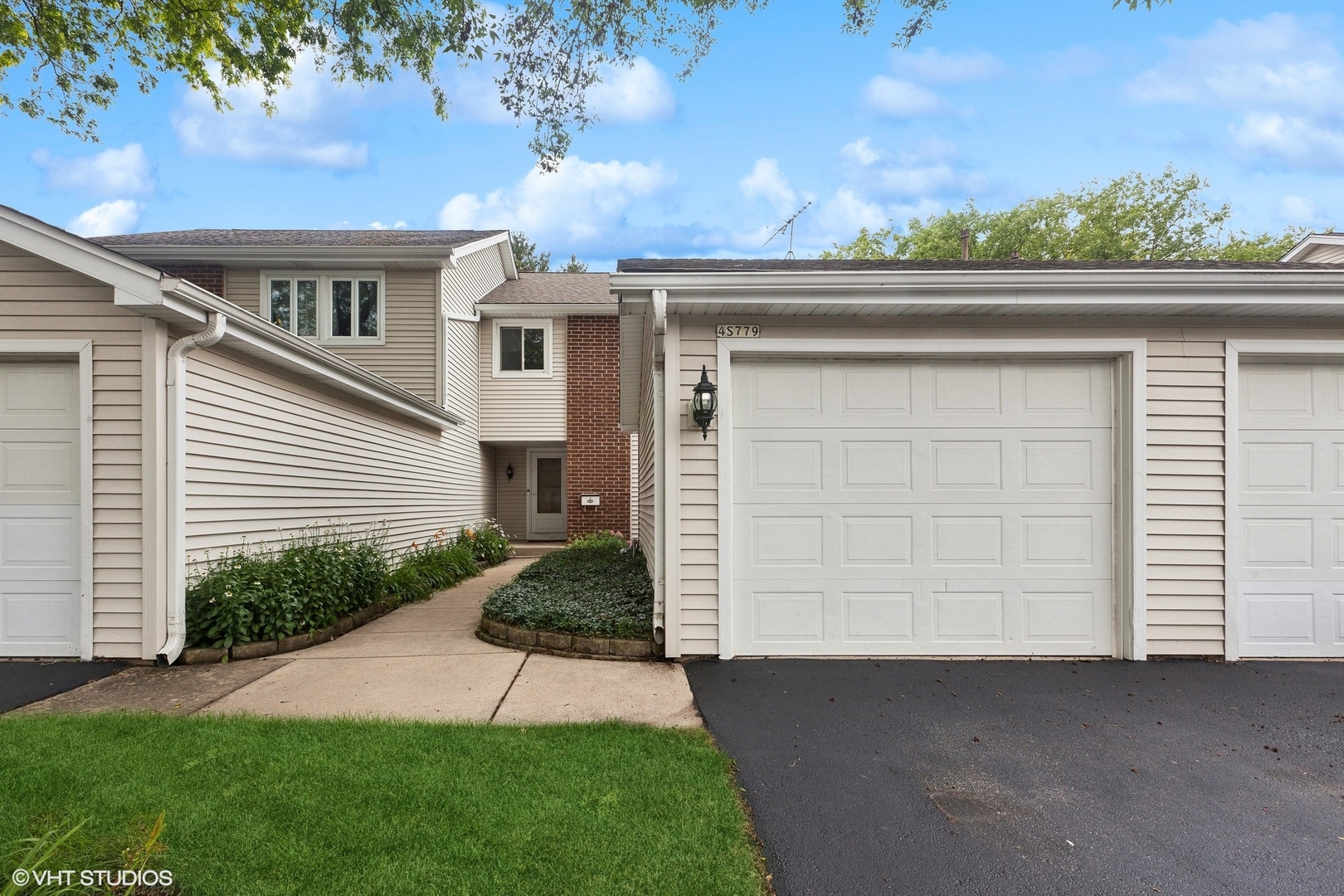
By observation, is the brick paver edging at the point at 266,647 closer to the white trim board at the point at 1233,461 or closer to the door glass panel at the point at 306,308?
the door glass panel at the point at 306,308

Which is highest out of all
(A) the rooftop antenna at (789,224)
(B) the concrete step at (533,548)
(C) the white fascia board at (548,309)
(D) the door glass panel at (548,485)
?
(C) the white fascia board at (548,309)

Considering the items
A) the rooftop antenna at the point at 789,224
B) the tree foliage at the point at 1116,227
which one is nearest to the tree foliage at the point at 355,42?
the rooftop antenna at the point at 789,224

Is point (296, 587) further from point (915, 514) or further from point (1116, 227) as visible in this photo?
point (1116, 227)

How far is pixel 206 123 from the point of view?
10117mm

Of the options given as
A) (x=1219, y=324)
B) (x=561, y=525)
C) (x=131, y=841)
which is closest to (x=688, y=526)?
(x=131, y=841)

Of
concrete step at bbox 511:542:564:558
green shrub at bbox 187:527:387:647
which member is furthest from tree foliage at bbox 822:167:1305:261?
green shrub at bbox 187:527:387:647

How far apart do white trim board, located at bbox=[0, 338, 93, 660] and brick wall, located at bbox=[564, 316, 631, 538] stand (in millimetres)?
9336

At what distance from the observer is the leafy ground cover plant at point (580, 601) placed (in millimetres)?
5426

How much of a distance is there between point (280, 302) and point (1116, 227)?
30.8m

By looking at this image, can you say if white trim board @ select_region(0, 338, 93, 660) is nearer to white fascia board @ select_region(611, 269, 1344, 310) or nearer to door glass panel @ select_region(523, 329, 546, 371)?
white fascia board @ select_region(611, 269, 1344, 310)

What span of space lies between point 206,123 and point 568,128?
6.74 metres

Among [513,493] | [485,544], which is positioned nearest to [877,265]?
[485,544]

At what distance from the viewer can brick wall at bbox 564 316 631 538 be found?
14.2 meters

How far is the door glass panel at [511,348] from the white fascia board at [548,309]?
1.29ft
